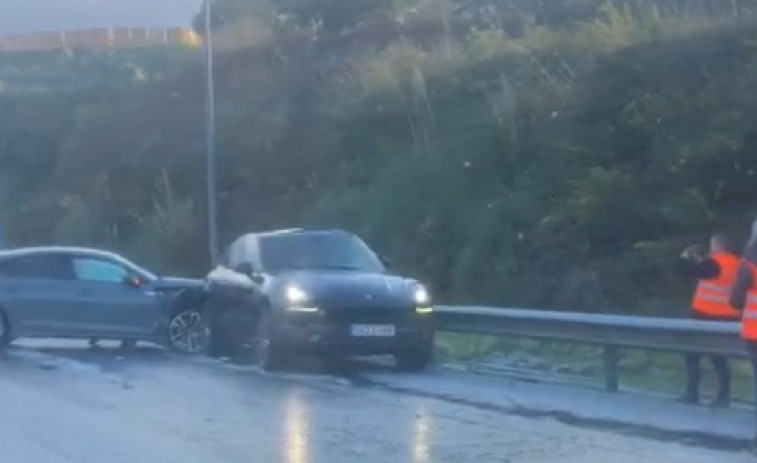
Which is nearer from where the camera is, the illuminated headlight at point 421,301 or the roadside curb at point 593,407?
the roadside curb at point 593,407

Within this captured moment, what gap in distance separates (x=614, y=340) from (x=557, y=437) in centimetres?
324

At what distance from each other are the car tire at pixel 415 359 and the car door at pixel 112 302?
5.42 m

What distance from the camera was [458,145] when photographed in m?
37.7

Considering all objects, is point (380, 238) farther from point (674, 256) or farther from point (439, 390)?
point (439, 390)

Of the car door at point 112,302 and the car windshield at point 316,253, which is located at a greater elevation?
the car windshield at point 316,253

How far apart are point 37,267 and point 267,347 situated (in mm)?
5794

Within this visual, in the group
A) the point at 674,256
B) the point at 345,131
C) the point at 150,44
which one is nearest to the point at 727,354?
the point at 674,256

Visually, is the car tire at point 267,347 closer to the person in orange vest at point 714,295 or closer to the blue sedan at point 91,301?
the blue sedan at point 91,301

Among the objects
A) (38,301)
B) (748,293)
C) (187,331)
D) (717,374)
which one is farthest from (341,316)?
(748,293)

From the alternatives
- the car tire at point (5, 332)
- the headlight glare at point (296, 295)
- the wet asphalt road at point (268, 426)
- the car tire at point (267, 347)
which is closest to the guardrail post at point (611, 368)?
the wet asphalt road at point (268, 426)

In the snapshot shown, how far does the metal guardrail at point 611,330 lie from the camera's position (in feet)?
50.8

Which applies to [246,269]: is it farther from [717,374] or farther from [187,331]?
[717,374]

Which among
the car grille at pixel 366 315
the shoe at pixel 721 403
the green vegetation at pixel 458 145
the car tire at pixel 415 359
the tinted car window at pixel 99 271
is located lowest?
the shoe at pixel 721 403

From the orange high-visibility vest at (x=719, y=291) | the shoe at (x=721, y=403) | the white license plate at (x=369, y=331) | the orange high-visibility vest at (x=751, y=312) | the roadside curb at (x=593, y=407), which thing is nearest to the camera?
the orange high-visibility vest at (x=751, y=312)
